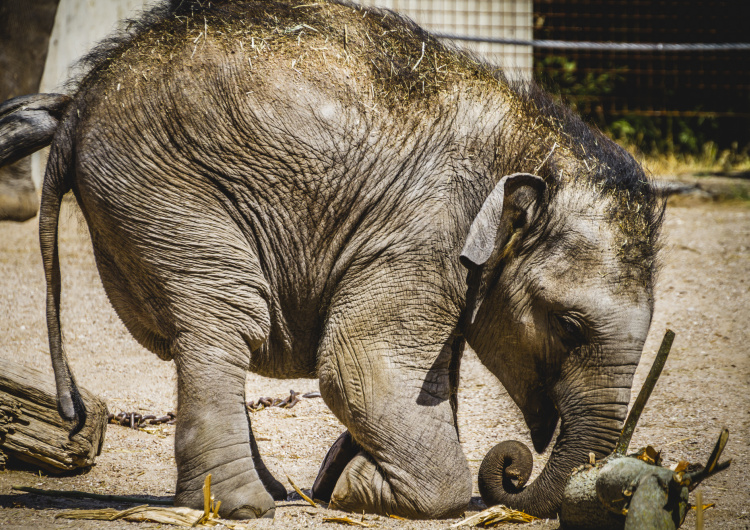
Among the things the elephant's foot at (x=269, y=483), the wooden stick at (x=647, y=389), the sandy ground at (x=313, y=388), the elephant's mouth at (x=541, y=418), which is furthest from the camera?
the elephant's foot at (x=269, y=483)

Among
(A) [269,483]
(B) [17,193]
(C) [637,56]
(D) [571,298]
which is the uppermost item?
(C) [637,56]

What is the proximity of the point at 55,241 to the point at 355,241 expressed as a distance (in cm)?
140

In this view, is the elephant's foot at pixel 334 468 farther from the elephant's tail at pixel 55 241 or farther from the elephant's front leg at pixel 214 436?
the elephant's tail at pixel 55 241

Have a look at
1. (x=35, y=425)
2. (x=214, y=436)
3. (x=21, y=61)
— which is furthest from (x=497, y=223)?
(x=21, y=61)

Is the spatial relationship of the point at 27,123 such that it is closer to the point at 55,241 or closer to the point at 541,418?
the point at 55,241

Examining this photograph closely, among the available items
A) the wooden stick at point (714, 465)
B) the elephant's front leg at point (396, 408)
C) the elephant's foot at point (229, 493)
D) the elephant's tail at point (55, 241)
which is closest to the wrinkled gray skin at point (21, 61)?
the elephant's tail at point (55, 241)

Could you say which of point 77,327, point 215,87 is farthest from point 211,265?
point 77,327

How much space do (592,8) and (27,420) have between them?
11.5 metres

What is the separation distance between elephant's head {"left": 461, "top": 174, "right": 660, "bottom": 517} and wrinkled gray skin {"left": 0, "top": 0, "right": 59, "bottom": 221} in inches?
265

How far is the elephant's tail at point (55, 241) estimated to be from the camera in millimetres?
3754

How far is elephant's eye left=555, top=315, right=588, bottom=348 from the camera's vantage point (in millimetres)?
3648

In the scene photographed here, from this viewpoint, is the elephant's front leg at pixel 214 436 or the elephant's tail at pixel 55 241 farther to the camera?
the elephant's tail at pixel 55 241

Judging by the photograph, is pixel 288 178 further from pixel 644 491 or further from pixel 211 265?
pixel 644 491

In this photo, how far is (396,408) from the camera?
356cm
